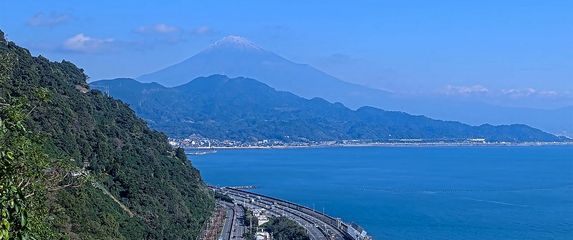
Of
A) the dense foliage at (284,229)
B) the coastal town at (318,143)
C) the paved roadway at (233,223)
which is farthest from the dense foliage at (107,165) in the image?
the coastal town at (318,143)

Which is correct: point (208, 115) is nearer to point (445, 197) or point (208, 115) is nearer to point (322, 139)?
point (322, 139)

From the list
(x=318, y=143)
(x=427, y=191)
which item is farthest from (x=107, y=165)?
(x=318, y=143)

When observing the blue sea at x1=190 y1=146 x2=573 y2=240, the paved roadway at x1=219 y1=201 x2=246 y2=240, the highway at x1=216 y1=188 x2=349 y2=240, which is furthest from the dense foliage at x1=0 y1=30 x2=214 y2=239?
the blue sea at x1=190 y1=146 x2=573 y2=240

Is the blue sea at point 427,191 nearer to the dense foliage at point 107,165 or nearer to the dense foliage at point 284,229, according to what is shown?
the dense foliage at point 284,229

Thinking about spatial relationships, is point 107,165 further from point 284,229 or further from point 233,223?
point 233,223

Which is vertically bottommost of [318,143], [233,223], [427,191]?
[233,223]

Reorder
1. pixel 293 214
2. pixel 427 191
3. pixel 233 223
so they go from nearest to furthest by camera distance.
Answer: pixel 233 223 → pixel 293 214 → pixel 427 191
